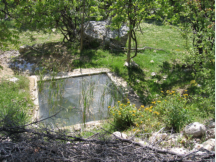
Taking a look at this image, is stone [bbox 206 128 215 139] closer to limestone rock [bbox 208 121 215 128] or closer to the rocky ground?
the rocky ground

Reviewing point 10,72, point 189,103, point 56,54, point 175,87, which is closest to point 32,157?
point 189,103

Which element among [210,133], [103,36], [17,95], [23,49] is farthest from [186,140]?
[23,49]

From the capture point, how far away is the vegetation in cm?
531

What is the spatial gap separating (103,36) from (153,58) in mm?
2816

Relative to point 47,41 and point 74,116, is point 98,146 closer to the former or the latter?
point 74,116

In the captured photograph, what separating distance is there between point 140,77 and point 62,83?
3.00 metres

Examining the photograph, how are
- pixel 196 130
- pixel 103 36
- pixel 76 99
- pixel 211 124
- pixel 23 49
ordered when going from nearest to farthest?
pixel 196 130, pixel 211 124, pixel 76 99, pixel 23 49, pixel 103 36

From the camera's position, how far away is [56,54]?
32.5 ft

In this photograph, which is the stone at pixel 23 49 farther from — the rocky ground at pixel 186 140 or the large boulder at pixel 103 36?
Result: the rocky ground at pixel 186 140

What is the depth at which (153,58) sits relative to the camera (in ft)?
32.3

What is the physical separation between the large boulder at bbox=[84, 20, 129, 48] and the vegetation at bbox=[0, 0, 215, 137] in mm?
469

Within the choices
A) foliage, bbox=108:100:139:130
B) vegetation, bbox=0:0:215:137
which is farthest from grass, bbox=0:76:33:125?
foliage, bbox=108:100:139:130

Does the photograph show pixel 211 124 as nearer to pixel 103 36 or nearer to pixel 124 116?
pixel 124 116

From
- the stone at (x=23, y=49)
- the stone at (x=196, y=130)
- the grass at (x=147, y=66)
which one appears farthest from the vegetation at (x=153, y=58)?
the stone at (x=23, y=49)
